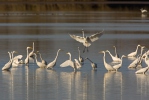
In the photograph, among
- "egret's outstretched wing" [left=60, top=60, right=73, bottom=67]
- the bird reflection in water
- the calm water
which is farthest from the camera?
"egret's outstretched wing" [left=60, top=60, right=73, bottom=67]

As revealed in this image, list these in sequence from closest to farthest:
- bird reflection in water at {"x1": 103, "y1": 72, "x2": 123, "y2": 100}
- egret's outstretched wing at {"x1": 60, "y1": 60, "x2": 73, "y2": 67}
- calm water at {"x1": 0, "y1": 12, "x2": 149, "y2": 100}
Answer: bird reflection in water at {"x1": 103, "y1": 72, "x2": 123, "y2": 100} → calm water at {"x1": 0, "y1": 12, "x2": 149, "y2": 100} → egret's outstretched wing at {"x1": 60, "y1": 60, "x2": 73, "y2": 67}

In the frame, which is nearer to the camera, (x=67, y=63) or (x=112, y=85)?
(x=112, y=85)

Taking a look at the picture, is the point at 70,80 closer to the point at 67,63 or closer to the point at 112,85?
the point at 112,85

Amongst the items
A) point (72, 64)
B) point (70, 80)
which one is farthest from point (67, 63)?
point (70, 80)

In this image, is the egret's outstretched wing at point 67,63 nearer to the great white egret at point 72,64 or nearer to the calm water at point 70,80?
the great white egret at point 72,64

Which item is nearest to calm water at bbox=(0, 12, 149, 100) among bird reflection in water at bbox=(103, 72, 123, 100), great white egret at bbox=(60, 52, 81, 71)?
bird reflection in water at bbox=(103, 72, 123, 100)

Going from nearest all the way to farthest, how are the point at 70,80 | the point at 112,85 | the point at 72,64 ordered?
the point at 112,85, the point at 70,80, the point at 72,64

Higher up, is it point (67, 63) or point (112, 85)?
point (67, 63)

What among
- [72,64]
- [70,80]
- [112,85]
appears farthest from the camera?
[72,64]

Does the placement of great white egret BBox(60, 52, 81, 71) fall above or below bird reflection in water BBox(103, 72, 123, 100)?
above

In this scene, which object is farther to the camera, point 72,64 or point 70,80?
point 72,64

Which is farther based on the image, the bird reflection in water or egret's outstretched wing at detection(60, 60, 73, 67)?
egret's outstretched wing at detection(60, 60, 73, 67)

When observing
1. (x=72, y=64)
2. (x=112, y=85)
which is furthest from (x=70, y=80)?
(x=72, y=64)

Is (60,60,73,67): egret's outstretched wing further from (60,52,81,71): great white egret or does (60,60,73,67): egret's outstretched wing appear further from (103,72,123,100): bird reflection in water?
(103,72,123,100): bird reflection in water
